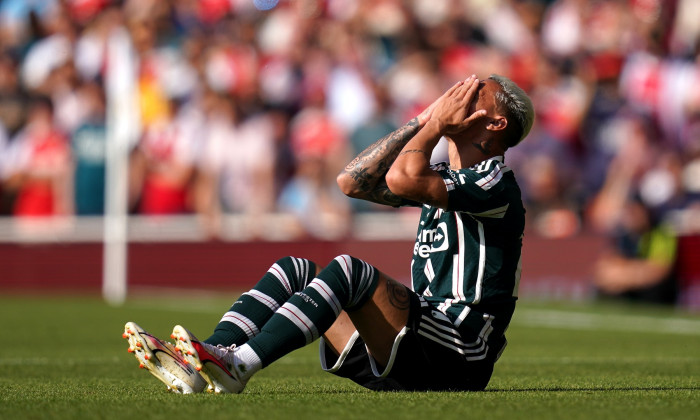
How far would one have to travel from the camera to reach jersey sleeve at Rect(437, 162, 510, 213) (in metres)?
4.72

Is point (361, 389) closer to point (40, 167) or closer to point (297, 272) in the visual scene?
point (297, 272)

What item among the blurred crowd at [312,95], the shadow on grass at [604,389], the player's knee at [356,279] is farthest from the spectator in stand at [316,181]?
the player's knee at [356,279]

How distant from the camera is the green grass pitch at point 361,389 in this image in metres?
4.39

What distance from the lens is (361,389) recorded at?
17.8 feet

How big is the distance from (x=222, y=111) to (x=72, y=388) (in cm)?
1060

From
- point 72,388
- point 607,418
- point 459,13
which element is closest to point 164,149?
point 459,13

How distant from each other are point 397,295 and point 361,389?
810 mm

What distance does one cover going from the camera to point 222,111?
1584 centimetres

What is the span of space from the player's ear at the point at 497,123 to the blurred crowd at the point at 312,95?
9.94 m

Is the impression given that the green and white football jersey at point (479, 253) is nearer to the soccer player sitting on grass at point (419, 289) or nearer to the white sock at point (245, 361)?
the soccer player sitting on grass at point (419, 289)

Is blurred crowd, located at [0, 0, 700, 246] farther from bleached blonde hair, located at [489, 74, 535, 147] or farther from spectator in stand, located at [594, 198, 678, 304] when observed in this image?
bleached blonde hair, located at [489, 74, 535, 147]

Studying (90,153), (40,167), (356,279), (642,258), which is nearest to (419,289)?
(356,279)

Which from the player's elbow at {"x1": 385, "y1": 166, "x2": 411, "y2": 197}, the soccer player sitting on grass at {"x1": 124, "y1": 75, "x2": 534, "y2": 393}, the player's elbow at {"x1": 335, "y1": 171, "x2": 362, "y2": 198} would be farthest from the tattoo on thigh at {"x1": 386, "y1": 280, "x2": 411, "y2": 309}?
the player's elbow at {"x1": 335, "y1": 171, "x2": 362, "y2": 198}

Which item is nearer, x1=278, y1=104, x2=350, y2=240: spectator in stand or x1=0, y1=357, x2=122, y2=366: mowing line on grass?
x1=0, y1=357, x2=122, y2=366: mowing line on grass
